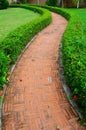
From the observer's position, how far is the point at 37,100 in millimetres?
6059

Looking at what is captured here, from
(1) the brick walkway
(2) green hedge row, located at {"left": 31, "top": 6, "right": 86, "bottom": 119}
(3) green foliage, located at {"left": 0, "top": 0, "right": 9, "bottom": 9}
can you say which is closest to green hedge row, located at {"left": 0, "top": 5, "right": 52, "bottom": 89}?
(1) the brick walkway

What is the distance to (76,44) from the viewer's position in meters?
7.96

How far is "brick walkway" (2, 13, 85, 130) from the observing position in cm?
516

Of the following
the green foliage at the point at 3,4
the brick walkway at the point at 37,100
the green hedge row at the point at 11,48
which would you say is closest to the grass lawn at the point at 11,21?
the green hedge row at the point at 11,48

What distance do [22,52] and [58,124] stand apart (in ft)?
17.3

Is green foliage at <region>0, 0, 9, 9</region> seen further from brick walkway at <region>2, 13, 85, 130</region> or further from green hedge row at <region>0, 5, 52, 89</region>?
brick walkway at <region>2, 13, 85, 130</region>

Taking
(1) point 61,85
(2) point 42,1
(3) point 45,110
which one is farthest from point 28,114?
(2) point 42,1

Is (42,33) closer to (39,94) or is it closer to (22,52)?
(22,52)

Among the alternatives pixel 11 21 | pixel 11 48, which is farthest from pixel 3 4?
pixel 11 48

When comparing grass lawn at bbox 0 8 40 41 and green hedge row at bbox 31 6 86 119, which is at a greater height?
green hedge row at bbox 31 6 86 119

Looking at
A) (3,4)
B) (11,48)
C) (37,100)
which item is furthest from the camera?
(3,4)

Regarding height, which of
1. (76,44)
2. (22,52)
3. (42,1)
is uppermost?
(76,44)

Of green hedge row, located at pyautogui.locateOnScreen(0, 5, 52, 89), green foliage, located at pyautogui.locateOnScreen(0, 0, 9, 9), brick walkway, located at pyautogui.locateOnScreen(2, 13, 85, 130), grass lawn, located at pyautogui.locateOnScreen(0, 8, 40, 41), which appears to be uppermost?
green hedge row, located at pyautogui.locateOnScreen(0, 5, 52, 89)

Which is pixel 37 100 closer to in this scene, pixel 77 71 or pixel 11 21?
pixel 77 71
